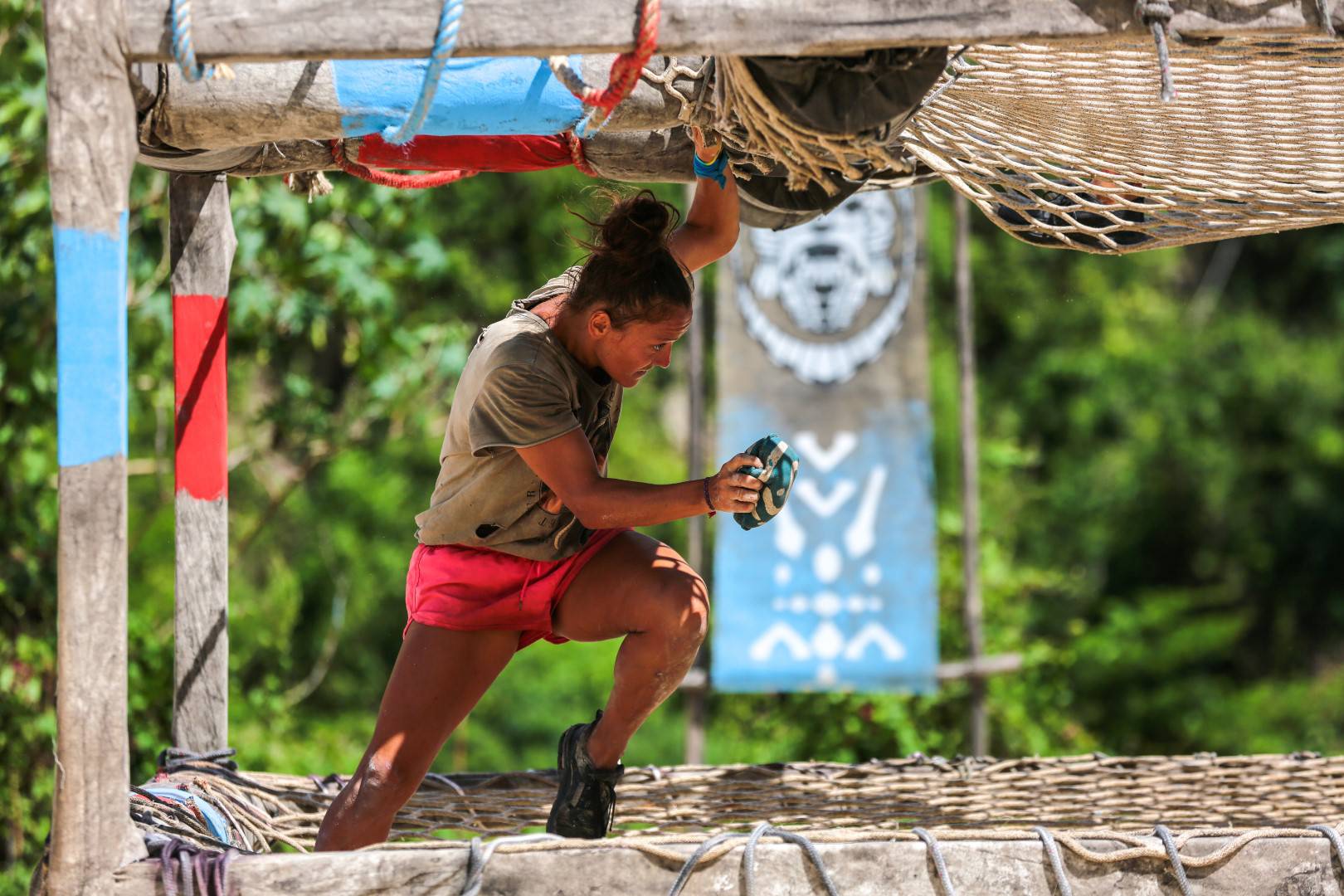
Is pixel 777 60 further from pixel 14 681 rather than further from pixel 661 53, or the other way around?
pixel 14 681

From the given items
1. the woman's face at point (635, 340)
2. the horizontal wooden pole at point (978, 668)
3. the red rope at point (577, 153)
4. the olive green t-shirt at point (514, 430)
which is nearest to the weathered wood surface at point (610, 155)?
the red rope at point (577, 153)

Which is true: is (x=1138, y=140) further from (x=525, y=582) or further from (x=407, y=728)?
(x=407, y=728)

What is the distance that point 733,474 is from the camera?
7.43 ft

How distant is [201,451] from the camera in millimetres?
3104

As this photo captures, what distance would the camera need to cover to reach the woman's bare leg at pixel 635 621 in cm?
255

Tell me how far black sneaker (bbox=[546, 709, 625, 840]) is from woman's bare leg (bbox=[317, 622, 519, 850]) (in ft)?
0.71

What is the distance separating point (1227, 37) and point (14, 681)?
3728 mm

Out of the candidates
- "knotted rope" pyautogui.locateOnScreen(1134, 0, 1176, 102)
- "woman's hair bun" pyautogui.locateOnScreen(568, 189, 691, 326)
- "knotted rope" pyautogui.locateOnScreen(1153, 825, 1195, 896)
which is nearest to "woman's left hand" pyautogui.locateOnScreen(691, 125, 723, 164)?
"woman's hair bun" pyautogui.locateOnScreen(568, 189, 691, 326)

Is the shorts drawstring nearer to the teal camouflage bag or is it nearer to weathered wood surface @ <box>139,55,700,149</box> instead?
the teal camouflage bag

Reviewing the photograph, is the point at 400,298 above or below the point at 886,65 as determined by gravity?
above

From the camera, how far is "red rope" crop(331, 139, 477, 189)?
9.30 feet

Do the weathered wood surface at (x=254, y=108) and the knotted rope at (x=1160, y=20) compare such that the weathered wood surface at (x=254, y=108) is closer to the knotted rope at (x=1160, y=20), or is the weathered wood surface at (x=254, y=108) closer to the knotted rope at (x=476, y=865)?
the knotted rope at (x=1160, y=20)

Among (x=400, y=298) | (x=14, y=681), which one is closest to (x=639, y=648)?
(x=14, y=681)

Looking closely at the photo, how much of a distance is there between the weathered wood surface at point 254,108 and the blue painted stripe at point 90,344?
1.92ft
